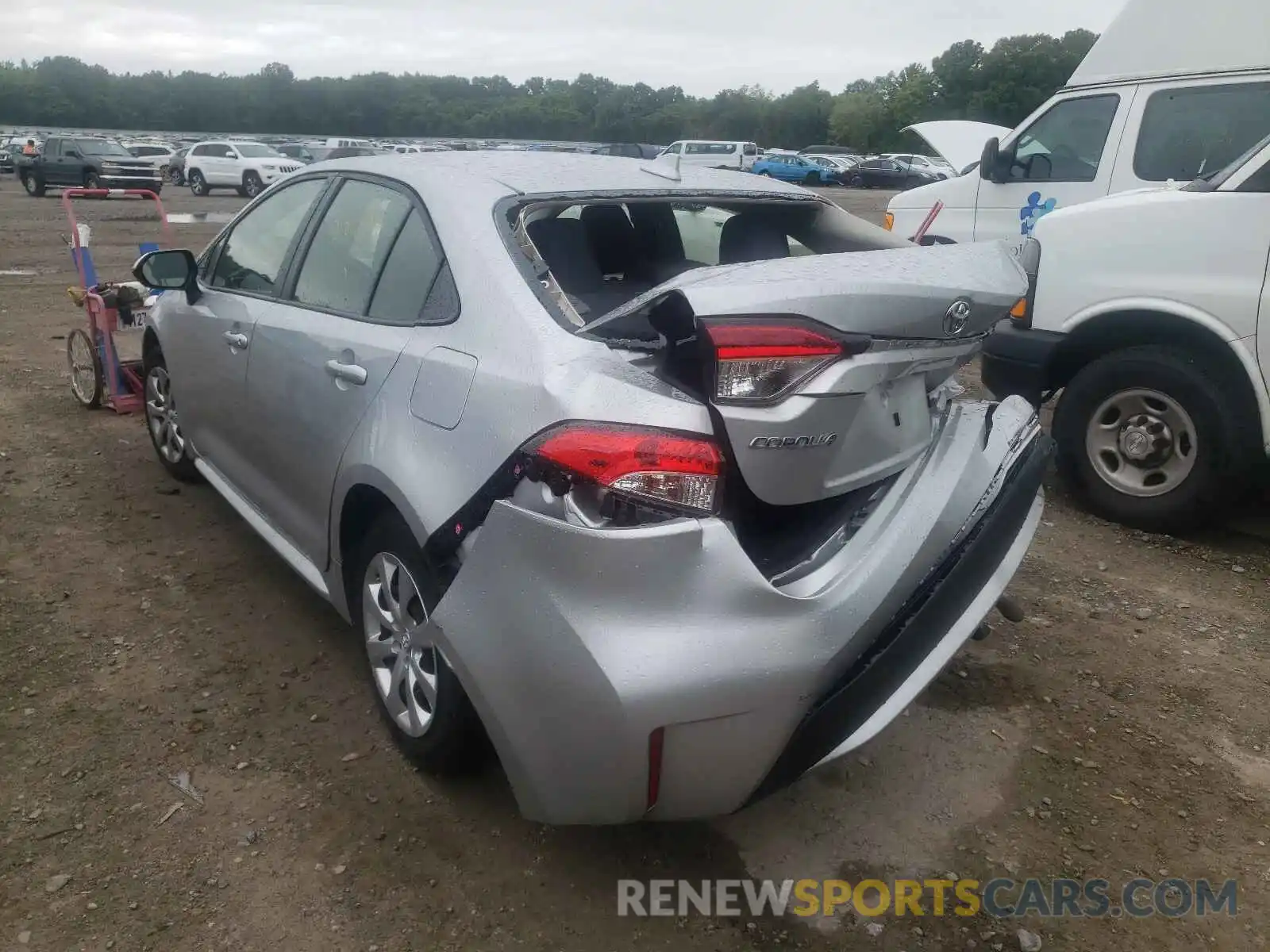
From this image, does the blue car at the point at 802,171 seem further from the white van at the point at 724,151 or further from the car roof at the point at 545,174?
the car roof at the point at 545,174

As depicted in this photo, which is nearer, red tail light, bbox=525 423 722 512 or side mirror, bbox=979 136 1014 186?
red tail light, bbox=525 423 722 512

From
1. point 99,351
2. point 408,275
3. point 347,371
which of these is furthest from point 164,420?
point 408,275

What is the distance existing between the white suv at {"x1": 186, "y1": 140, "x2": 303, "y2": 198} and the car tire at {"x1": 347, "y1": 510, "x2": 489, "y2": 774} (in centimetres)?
2947

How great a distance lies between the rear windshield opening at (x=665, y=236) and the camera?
2885 mm

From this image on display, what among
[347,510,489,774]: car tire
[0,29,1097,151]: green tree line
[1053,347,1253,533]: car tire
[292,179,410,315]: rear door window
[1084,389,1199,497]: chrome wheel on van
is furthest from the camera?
[0,29,1097,151]: green tree line

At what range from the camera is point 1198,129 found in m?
6.23

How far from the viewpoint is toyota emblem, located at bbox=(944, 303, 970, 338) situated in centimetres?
230

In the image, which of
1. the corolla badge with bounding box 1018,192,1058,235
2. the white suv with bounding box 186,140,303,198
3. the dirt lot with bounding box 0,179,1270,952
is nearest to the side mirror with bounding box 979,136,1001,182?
the corolla badge with bounding box 1018,192,1058,235

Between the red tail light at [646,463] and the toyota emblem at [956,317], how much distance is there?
0.68 m

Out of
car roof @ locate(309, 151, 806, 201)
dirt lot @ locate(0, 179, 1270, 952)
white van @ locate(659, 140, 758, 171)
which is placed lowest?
dirt lot @ locate(0, 179, 1270, 952)

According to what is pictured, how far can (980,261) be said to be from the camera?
2.55 metres

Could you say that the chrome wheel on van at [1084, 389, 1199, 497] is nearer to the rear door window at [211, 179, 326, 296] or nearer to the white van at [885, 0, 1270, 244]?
the white van at [885, 0, 1270, 244]

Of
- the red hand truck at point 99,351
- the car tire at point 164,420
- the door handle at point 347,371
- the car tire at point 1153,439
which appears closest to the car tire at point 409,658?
the door handle at point 347,371

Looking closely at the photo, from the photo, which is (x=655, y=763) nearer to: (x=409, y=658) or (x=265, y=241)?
(x=409, y=658)
